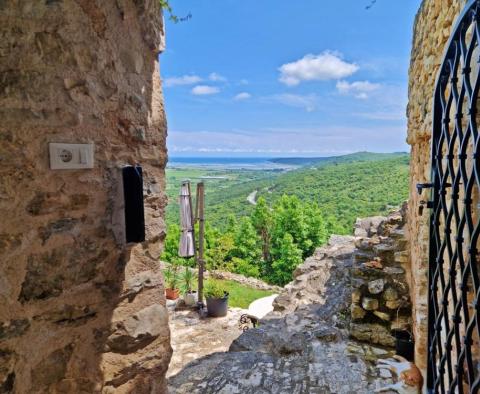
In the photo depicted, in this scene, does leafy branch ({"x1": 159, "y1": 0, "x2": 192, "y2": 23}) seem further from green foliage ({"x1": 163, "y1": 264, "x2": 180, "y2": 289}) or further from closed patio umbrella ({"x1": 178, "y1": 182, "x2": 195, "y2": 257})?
green foliage ({"x1": 163, "y1": 264, "x2": 180, "y2": 289})

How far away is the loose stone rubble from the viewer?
2.52 metres

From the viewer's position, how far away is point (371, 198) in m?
16.8

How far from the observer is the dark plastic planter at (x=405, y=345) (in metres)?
2.78

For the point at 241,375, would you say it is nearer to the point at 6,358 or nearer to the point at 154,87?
the point at 6,358

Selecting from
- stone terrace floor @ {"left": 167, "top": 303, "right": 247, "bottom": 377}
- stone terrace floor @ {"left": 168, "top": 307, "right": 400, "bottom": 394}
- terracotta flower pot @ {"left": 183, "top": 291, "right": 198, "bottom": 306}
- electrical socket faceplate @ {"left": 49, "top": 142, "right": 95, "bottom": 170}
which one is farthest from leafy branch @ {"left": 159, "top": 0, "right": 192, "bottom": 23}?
terracotta flower pot @ {"left": 183, "top": 291, "right": 198, "bottom": 306}

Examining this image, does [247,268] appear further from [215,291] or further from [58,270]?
[58,270]

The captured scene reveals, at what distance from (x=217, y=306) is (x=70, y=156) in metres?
4.13

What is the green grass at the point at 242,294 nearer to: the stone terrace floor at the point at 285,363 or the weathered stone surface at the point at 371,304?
the stone terrace floor at the point at 285,363

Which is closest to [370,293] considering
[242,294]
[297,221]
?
[242,294]

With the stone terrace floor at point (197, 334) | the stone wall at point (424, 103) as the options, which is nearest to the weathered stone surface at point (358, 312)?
the stone wall at point (424, 103)

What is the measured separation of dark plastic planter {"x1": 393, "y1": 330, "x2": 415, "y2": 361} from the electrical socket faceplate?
2.89 m

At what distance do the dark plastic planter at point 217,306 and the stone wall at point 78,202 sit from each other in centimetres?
343

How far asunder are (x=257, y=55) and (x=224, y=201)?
14.9 metres

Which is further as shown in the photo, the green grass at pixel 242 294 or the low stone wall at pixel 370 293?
the green grass at pixel 242 294
